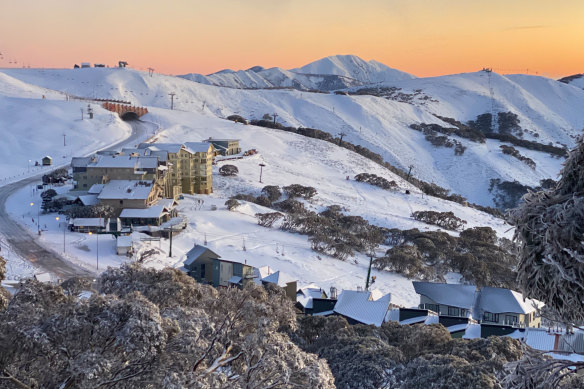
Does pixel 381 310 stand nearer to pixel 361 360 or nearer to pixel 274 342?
pixel 361 360

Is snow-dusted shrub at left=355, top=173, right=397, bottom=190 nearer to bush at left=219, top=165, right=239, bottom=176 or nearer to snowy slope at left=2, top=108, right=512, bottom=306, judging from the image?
snowy slope at left=2, top=108, right=512, bottom=306

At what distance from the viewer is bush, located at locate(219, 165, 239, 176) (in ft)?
236

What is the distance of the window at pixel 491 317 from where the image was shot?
31172 millimetres

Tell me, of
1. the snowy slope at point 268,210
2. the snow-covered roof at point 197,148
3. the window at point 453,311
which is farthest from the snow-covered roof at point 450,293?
the snow-covered roof at point 197,148

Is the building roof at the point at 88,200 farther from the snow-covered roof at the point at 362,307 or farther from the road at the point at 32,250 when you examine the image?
the snow-covered roof at the point at 362,307

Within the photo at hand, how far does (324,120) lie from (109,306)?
128112 mm

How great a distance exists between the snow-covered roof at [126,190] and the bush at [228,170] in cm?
2156

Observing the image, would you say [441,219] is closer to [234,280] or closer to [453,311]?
A: [453,311]

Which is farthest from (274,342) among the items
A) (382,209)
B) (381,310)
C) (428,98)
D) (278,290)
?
(428,98)

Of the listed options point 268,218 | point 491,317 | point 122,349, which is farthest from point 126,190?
point 122,349

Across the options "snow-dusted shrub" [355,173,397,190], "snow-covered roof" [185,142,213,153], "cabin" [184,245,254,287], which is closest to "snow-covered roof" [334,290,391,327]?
"cabin" [184,245,254,287]

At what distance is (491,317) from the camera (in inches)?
1230

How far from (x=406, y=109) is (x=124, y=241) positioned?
12255 cm

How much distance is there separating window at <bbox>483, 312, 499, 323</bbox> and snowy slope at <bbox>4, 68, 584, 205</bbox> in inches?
2684
